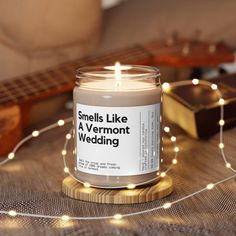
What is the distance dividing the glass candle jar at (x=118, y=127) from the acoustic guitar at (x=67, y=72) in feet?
0.91

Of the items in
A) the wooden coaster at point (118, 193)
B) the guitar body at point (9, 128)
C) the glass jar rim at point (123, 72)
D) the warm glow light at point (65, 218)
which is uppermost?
the glass jar rim at point (123, 72)

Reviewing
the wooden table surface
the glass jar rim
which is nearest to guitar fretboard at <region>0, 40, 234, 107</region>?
the wooden table surface

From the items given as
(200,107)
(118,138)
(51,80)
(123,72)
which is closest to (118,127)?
(118,138)

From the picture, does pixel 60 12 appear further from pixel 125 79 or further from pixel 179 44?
pixel 125 79

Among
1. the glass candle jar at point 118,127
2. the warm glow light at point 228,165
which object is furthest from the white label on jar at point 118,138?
the warm glow light at point 228,165

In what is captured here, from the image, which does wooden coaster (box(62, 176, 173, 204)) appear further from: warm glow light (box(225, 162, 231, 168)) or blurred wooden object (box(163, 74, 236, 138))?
blurred wooden object (box(163, 74, 236, 138))

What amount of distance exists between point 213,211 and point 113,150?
125 millimetres

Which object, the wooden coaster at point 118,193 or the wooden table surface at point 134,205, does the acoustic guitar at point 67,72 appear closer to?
the wooden table surface at point 134,205

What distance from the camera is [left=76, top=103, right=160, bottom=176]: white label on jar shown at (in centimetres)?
62

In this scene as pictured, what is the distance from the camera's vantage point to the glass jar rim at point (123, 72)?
0.64 m

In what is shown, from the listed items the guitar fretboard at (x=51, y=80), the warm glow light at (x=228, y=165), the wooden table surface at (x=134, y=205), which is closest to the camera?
the wooden table surface at (x=134, y=205)

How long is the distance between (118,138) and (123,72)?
0.12m

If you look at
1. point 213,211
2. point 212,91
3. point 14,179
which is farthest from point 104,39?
point 213,211

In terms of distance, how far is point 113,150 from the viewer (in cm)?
63
